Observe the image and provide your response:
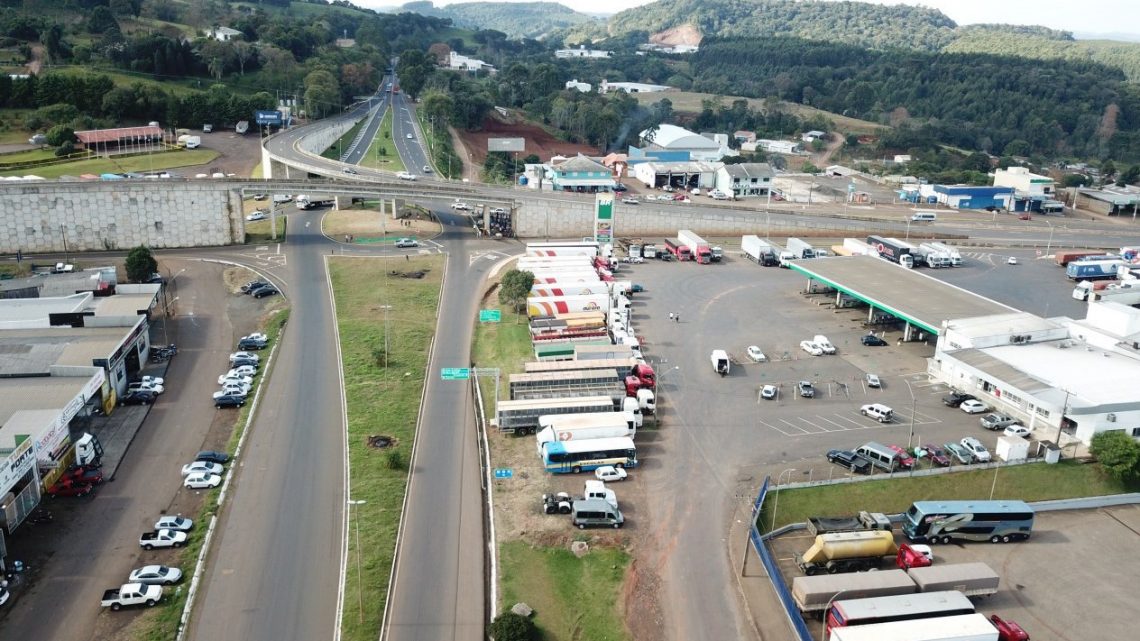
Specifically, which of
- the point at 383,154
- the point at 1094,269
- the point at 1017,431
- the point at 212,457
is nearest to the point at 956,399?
the point at 1017,431

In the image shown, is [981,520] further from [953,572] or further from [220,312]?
[220,312]

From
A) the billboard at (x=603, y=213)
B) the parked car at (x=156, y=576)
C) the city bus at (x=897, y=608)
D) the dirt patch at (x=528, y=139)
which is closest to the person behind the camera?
the city bus at (x=897, y=608)

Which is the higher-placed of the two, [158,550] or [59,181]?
[59,181]

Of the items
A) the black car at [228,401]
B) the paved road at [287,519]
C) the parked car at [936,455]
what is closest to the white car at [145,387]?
the black car at [228,401]

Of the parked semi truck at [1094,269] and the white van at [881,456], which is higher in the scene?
the parked semi truck at [1094,269]

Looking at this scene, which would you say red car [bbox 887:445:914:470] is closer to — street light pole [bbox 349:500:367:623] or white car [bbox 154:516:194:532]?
street light pole [bbox 349:500:367:623]

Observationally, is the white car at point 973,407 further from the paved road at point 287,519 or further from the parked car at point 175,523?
the parked car at point 175,523

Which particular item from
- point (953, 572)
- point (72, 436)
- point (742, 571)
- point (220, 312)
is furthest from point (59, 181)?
point (953, 572)
